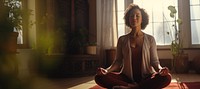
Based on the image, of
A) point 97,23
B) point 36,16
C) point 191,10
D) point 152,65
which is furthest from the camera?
point 97,23

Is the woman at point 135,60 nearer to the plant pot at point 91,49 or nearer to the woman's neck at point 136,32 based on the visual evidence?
the woman's neck at point 136,32

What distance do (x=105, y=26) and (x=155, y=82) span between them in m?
3.59

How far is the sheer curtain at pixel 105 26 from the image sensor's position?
532cm

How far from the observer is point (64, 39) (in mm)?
4738

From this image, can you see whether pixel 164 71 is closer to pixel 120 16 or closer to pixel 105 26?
pixel 105 26

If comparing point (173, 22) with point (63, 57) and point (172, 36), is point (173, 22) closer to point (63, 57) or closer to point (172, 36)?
point (172, 36)

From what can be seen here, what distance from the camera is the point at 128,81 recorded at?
2.02m

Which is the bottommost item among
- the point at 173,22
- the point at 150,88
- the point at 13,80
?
the point at 150,88

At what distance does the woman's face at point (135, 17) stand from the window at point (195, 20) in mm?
3403

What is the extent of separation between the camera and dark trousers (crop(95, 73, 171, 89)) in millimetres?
1831

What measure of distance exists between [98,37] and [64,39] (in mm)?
885

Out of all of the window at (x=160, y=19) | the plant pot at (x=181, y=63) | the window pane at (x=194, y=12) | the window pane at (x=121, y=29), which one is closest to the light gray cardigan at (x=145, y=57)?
the plant pot at (x=181, y=63)

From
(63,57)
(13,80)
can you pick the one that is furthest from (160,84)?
(63,57)

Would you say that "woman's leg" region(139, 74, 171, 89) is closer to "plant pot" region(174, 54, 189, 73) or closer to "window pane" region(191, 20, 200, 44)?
"plant pot" region(174, 54, 189, 73)
